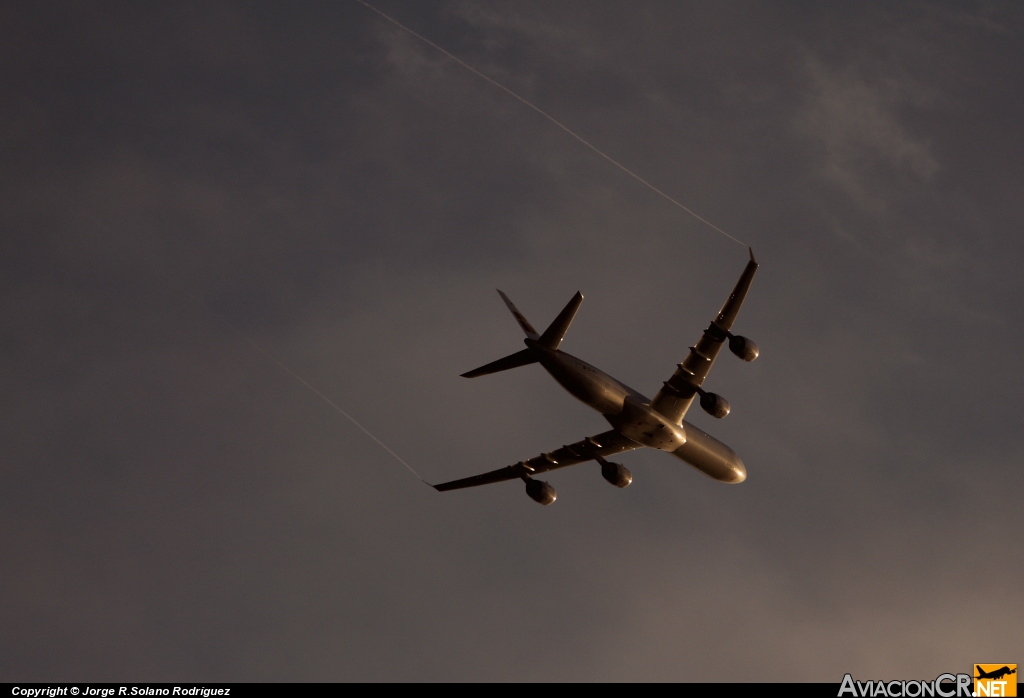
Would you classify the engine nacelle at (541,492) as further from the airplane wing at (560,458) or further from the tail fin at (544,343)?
the tail fin at (544,343)

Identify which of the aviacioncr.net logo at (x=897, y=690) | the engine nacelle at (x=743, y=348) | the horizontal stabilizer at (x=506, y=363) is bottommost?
the aviacioncr.net logo at (x=897, y=690)

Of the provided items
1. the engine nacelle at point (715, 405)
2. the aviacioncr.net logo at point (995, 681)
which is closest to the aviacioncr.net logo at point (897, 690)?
the aviacioncr.net logo at point (995, 681)

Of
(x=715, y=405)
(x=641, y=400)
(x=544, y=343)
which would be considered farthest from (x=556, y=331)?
(x=715, y=405)

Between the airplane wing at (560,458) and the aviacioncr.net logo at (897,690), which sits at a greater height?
the airplane wing at (560,458)

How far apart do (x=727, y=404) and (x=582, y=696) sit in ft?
47.0

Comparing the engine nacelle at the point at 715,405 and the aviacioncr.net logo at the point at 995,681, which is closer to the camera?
the aviacioncr.net logo at the point at 995,681

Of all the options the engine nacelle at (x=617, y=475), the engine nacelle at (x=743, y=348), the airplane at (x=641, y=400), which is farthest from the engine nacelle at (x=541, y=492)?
the engine nacelle at (x=743, y=348)

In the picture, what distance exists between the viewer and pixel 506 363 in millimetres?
44750

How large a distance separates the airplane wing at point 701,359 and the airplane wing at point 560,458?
160 inches

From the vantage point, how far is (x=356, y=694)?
36.6 metres

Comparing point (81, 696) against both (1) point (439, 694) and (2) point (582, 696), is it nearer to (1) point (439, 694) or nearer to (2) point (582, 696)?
(1) point (439, 694)

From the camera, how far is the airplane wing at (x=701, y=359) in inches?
1676

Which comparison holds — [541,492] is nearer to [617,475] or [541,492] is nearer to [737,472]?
[617,475]

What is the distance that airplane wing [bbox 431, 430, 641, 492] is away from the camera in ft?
168
